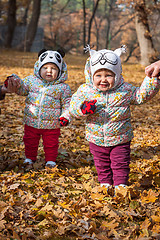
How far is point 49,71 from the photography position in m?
3.48

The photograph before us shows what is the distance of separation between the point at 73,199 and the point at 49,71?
5.08 ft

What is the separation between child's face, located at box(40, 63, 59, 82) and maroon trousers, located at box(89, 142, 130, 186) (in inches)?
39.7

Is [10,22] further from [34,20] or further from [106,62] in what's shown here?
[106,62]

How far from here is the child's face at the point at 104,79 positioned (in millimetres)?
2916

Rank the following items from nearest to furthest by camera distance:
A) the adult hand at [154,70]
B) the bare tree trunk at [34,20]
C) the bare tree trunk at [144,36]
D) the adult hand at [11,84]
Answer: the adult hand at [154,70] → the adult hand at [11,84] → the bare tree trunk at [144,36] → the bare tree trunk at [34,20]

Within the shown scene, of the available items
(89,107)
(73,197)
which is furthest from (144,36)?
(73,197)

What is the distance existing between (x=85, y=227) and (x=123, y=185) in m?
0.73

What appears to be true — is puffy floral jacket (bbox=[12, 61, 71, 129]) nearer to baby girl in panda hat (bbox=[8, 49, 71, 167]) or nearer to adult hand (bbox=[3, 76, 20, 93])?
baby girl in panda hat (bbox=[8, 49, 71, 167])

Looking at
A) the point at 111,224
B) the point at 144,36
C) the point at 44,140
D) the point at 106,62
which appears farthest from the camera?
the point at 144,36

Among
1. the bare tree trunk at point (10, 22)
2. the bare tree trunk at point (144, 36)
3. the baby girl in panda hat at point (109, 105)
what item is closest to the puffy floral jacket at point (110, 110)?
the baby girl in panda hat at point (109, 105)

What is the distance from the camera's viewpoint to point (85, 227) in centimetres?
255

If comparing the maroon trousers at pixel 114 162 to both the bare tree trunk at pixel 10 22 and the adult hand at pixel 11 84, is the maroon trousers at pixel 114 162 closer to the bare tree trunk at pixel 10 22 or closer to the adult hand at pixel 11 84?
the adult hand at pixel 11 84

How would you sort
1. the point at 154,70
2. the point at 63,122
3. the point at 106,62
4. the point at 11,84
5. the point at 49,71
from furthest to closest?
the point at 49,71
the point at 11,84
the point at 63,122
the point at 106,62
the point at 154,70

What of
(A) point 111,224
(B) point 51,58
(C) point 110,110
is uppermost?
(B) point 51,58
